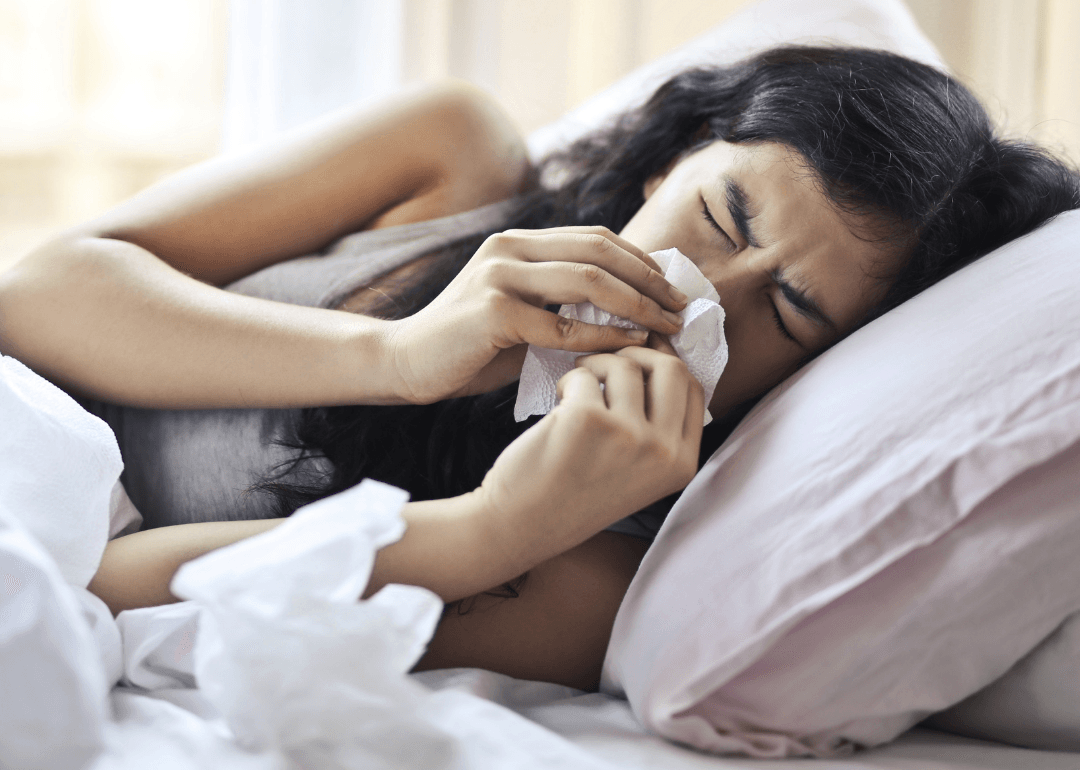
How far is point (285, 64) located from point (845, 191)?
144cm

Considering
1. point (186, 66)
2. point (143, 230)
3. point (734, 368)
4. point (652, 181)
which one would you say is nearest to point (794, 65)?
point (652, 181)

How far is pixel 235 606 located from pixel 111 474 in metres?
0.30

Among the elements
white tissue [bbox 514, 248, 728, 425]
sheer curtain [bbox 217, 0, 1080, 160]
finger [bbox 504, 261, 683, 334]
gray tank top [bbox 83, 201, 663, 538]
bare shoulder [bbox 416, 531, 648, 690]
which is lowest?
bare shoulder [bbox 416, 531, 648, 690]

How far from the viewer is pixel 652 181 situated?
100 centimetres

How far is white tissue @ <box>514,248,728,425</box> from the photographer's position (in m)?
0.66

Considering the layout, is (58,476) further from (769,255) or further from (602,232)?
(769,255)

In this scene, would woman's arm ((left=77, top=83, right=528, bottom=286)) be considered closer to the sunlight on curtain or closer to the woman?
the woman

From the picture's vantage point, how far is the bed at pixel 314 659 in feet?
1.47

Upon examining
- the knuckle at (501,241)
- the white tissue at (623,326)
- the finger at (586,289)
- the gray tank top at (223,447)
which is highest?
the knuckle at (501,241)

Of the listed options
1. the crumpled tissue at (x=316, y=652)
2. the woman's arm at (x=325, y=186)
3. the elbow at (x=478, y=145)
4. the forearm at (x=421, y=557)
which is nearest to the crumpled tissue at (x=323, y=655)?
the crumpled tissue at (x=316, y=652)

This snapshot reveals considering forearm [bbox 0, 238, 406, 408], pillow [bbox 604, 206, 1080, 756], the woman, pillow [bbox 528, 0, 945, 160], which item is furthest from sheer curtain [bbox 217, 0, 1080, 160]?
pillow [bbox 604, 206, 1080, 756]

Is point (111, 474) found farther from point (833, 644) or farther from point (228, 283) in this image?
point (833, 644)

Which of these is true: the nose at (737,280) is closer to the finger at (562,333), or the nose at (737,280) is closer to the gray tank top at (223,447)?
the finger at (562,333)

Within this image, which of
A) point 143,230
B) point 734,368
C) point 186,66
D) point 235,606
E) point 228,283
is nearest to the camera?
point 235,606
